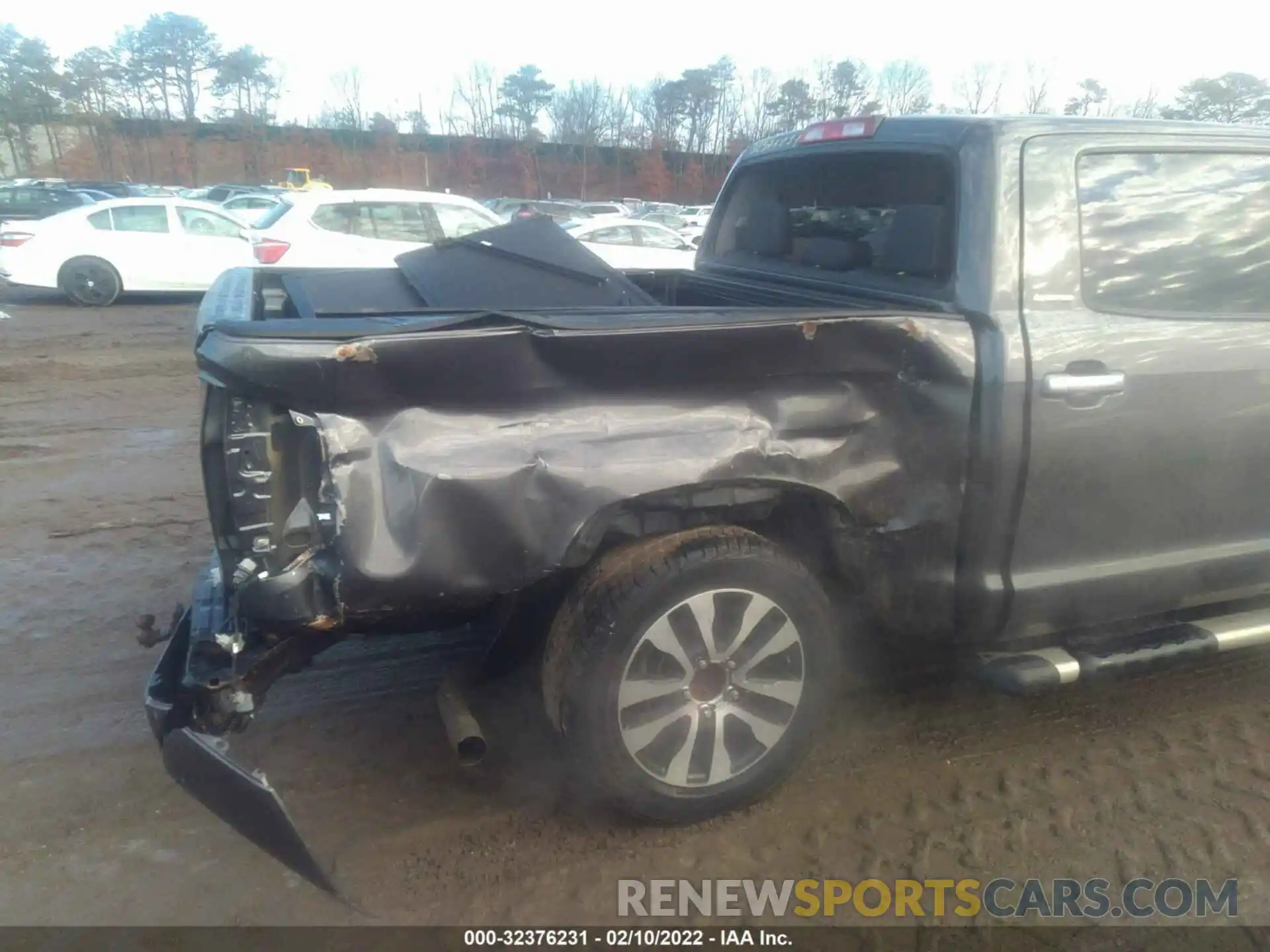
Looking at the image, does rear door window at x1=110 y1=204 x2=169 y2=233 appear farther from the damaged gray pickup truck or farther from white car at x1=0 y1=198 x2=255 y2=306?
the damaged gray pickup truck

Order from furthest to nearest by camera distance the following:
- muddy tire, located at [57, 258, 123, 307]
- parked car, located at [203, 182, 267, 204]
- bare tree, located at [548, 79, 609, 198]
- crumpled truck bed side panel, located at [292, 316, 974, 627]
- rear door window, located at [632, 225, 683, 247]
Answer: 1. bare tree, located at [548, 79, 609, 198]
2. parked car, located at [203, 182, 267, 204]
3. rear door window, located at [632, 225, 683, 247]
4. muddy tire, located at [57, 258, 123, 307]
5. crumpled truck bed side panel, located at [292, 316, 974, 627]

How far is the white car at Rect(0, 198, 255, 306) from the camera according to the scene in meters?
15.2

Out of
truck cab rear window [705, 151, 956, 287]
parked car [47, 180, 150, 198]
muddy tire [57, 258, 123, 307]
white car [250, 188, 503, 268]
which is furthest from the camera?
parked car [47, 180, 150, 198]

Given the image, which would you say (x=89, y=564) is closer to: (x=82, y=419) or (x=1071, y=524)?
(x=82, y=419)

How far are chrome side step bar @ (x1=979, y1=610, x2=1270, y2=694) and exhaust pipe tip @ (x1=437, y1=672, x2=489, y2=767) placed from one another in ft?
5.29

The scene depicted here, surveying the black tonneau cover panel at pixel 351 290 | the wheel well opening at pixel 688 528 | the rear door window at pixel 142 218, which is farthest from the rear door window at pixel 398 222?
the wheel well opening at pixel 688 528

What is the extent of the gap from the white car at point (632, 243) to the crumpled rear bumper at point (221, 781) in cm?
1308

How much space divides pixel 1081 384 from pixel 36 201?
27.7 metres

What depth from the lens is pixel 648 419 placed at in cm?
276

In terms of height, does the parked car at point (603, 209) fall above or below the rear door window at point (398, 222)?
below

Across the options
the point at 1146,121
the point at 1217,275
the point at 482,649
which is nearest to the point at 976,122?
the point at 1146,121

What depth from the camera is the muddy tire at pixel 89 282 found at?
50.4 feet

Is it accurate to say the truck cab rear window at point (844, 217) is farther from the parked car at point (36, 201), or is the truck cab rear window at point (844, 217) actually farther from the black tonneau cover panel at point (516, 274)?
the parked car at point (36, 201)

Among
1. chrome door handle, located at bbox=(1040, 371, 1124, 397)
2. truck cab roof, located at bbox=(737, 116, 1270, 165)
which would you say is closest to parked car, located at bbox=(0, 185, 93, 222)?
truck cab roof, located at bbox=(737, 116, 1270, 165)
